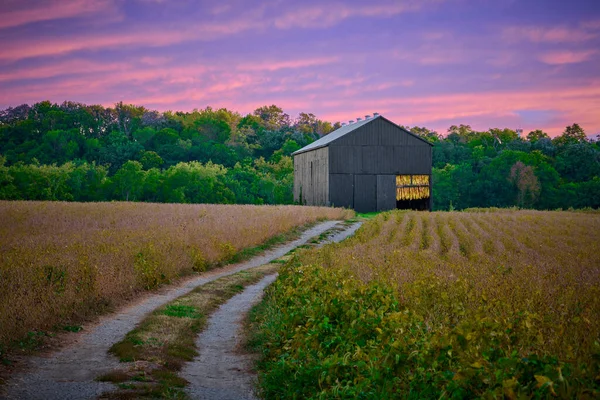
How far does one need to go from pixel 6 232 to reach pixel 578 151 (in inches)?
3027

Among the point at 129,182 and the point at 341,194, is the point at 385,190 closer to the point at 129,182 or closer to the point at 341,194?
the point at 341,194

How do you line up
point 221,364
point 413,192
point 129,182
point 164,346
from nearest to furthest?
1. point 221,364
2. point 164,346
3. point 413,192
4. point 129,182

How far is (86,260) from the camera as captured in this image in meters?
13.7

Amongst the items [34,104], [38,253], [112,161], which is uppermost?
[34,104]

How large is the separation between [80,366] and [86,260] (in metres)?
5.46

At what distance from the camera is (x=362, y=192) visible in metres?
47.3

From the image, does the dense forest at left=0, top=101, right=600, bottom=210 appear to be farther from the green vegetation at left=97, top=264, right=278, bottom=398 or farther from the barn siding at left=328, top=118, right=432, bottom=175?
Answer: the green vegetation at left=97, top=264, right=278, bottom=398

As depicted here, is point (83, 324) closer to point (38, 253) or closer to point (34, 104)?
point (38, 253)

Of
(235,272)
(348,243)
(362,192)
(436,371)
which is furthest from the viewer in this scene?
(362,192)

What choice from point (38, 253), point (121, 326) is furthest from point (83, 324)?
point (38, 253)

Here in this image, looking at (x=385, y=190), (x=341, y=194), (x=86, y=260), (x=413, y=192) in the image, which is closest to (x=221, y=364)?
(x=86, y=260)

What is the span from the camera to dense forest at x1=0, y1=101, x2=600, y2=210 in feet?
220

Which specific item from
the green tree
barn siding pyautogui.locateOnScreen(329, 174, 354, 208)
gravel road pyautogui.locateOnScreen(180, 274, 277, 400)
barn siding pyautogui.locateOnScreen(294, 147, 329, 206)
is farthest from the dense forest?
gravel road pyautogui.locateOnScreen(180, 274, 277, 400)

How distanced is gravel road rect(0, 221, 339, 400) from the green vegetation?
0.82ft
